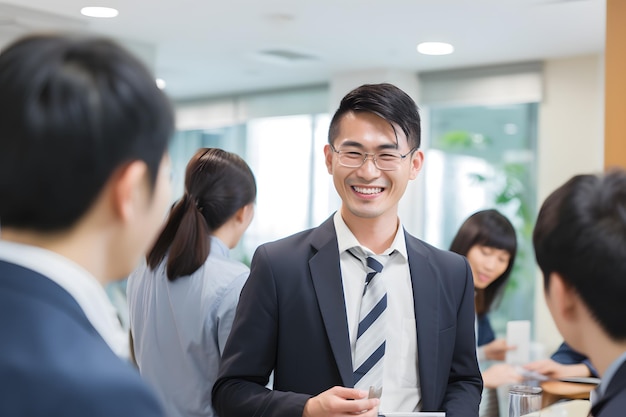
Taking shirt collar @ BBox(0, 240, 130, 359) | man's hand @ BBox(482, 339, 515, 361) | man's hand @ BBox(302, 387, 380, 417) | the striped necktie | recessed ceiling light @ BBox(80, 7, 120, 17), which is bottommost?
man's hand @ BBox(482, 339, 515, 361)

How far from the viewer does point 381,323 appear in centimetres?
201

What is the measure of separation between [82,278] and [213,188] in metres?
1.75

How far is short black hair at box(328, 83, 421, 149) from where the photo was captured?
208cm

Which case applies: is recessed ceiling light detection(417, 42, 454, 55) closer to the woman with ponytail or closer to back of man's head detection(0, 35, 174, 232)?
the woman with ponytail

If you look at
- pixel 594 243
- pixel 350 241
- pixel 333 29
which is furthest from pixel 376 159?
pixel 333 29

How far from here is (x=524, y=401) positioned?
2031 mm

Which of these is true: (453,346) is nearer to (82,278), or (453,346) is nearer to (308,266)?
(308,266)

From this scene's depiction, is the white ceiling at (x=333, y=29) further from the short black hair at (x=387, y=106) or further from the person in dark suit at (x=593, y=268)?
the person in dark suit at (x=593, y=268)

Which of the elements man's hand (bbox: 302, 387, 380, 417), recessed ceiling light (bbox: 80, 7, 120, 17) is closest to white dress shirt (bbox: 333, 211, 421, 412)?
man's hand (bbox: 302, 387, 380, 417)

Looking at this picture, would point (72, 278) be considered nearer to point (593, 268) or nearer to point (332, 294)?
point (593, 268)

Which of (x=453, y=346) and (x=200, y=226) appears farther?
(x=200, y=226)

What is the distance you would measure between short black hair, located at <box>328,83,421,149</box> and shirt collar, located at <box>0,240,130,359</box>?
1306 millimetres

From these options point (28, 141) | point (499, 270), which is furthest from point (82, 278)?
point (499, 270)

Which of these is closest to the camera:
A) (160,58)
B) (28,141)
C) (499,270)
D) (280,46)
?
(28,141)
